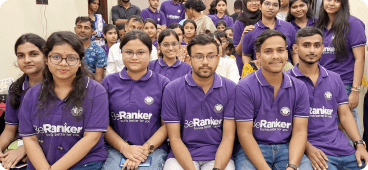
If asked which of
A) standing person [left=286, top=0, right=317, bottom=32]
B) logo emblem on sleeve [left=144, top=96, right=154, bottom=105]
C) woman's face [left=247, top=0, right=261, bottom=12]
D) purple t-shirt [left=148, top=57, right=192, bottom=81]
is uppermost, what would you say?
woman's face [left=247, top=0, right=261, bottom=12]

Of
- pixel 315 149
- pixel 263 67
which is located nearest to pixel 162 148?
pixel 263 67

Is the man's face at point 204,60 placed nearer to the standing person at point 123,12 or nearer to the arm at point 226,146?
the arm at point 226,146

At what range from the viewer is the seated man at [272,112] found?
2.20 m

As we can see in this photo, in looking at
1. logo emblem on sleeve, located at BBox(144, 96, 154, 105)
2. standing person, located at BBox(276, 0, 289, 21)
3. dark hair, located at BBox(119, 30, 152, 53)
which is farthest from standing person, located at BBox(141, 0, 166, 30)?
logo emblem on sleeve, located at BBox(144, 96, 154, 105)

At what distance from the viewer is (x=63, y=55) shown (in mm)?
2055

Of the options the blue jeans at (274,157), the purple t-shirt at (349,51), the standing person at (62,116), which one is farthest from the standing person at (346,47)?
the standing person at (62,116)

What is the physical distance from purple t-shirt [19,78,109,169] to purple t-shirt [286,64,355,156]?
1.57 metres

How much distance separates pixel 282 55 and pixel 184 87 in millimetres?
763

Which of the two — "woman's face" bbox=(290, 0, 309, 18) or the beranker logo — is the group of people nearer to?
the beranker logo

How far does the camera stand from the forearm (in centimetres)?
199

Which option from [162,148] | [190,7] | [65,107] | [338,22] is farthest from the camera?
[190,7]

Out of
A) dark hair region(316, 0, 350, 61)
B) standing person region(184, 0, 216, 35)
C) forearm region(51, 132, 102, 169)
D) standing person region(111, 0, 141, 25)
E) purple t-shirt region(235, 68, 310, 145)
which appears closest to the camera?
forearm region(51, 132, 102, 169)

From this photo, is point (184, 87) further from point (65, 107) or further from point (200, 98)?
point (65, 107)

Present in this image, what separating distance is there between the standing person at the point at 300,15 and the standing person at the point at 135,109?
183cm
